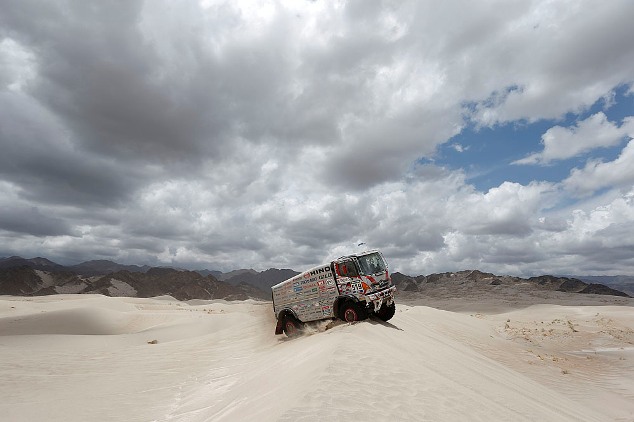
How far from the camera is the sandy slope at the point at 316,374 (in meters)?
5.40

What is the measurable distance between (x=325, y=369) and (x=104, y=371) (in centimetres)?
996

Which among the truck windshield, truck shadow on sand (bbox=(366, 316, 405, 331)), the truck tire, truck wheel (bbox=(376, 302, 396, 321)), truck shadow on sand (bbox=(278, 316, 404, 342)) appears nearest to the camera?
the truck tire

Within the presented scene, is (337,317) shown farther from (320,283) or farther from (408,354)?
(408,354)

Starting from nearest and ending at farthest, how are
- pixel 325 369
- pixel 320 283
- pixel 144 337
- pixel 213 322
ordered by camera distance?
1. pixel 325 369
2. pixel 320 283
3. pixel 144 337
4. pixel 213 322

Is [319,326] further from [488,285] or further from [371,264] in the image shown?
[488,285]

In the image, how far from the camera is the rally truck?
40.2 ft

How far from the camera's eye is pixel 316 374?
5.98 meters

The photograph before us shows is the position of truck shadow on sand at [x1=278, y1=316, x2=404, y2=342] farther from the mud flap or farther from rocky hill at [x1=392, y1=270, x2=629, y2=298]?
rocky hill at [x1=392, y1=270, x2=629, y2=298]

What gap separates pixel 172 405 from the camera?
27.9 feet

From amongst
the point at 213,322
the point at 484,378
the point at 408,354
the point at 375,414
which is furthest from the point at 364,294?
the point at 213,322

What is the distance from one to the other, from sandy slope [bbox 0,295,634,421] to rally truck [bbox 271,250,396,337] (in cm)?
79

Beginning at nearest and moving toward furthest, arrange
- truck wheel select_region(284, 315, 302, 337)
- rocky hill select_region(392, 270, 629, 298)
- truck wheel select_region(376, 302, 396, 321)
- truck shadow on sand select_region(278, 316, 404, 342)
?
truck shadow on sand select_region(278, 316, 404, 342) < truck wheel select_region(376, 302, 396, 321) < truck wheel select_region(284, 315, 302, 337) < rocky hill select_region(392, 270, 629, 298)

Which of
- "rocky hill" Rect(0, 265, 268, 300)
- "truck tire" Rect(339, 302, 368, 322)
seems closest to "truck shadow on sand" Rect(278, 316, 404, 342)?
"truck tire" Rect(339, 302, 368, 322)

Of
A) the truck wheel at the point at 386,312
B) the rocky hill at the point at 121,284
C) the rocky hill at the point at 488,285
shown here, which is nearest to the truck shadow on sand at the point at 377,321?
the truck wheel at the point at 386,312
